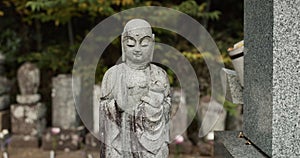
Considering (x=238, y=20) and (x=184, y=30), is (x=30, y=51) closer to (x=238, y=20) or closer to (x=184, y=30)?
(x=184, y=30)

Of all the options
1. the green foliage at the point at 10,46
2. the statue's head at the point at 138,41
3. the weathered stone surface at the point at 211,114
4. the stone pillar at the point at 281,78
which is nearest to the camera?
the stone pillar at the point at 281,78

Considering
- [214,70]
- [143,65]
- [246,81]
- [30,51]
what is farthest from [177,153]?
[30,51]

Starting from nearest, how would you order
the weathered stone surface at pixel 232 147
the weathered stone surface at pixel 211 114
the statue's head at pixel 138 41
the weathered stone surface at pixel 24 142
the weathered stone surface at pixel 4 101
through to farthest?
the statue's head at pixel 138 41 < the weathered stone surface at pixel 232 147 < the weathered stone surface at pixel 211 114 < the weathered stone surface at pixel 24 142 < the weathered stone surface at pixel 4 101

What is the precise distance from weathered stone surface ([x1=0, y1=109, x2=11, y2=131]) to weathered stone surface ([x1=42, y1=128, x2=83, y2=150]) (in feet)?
2.38

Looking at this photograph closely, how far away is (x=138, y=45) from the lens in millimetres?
2701

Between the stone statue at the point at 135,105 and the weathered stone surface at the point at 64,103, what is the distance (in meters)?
3.37

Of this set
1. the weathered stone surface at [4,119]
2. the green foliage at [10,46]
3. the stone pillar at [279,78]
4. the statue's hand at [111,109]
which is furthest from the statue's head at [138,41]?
the green foliage at [10,46]

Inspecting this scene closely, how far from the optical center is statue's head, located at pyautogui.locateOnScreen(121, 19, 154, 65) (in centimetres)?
268

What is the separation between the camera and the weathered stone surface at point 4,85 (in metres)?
6.34

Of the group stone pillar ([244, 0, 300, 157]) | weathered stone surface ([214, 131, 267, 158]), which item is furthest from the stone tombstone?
stone pillar ([244, 0, 300, 157])

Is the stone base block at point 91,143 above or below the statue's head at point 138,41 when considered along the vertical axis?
below

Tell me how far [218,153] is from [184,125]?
90.9 inches

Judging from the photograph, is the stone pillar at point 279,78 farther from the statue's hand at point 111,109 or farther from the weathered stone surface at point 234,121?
the weathered stone surface at point 234,121

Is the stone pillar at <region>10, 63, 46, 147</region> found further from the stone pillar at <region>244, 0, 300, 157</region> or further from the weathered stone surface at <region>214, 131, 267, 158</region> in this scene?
the stone pillar at <region>244, 0, 300, 157</region>
